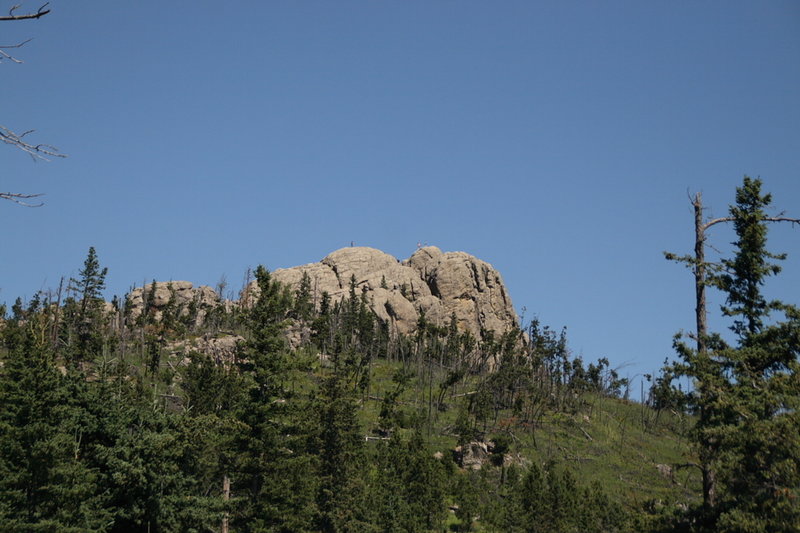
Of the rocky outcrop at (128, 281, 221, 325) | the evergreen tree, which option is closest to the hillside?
the evergreen tree

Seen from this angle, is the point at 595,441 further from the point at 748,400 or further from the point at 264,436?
the point at 748,400

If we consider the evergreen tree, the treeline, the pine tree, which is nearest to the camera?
the pine tree

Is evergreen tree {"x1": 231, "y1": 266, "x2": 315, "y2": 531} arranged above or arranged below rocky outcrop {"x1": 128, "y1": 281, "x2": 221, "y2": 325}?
below

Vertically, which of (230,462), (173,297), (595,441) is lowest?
(230,462)

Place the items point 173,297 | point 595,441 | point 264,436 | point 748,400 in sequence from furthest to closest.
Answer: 1. point 173,297
2. point 595,441
3. point 264,436
4. point 748,400

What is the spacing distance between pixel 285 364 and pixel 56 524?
14.3 metres

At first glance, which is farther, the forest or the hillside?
the hillside

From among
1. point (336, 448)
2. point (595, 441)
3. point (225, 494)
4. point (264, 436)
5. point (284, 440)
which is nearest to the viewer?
point (225, 494)

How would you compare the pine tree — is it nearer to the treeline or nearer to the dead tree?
the dead tree

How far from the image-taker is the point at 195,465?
40.6 m

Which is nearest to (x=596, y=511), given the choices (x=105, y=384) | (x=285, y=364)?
(x=285, y=364)

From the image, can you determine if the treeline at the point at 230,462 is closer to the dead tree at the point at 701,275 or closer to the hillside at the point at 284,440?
the hillside at the point at 284,440

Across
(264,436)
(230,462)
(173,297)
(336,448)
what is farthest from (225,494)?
(173,297)

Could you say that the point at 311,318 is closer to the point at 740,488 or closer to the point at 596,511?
the point at 596,511
